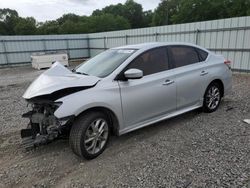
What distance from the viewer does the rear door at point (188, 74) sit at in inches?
152

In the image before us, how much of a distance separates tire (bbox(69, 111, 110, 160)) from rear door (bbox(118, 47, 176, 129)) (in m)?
0.38

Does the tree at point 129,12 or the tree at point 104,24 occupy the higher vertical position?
the tree at point 129,12

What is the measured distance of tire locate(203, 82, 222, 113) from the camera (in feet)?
14.6

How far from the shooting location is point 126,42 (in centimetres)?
1547

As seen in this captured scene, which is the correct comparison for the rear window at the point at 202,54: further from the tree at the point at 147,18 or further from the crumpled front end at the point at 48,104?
the tree at the point at 147,18

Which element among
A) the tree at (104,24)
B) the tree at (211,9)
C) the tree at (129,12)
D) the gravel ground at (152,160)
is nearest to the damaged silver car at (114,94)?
the gravel ground at (152,160)

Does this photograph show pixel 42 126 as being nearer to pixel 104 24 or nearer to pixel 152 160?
pixel 152 160

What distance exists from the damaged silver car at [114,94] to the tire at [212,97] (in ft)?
0.38

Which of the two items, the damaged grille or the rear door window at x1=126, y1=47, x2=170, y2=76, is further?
the rear door window at x1=126, y1=47, x2=170, y2=76

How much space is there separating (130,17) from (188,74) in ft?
209

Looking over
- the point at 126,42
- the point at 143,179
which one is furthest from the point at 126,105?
the point at 126,42

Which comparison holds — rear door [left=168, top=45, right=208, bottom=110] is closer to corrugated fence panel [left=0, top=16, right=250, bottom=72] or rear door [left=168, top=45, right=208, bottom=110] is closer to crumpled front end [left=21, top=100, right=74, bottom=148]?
crumpled front end [left=21, top=100, right=74, bottom=148]

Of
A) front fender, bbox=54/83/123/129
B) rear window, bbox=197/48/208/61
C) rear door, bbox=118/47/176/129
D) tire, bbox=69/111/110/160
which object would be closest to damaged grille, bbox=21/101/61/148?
front fender, bbox=54/83/123/129

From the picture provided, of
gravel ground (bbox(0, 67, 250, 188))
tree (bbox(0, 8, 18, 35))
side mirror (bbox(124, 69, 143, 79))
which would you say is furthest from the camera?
tree (bbox(0, 8, 18, 35))
